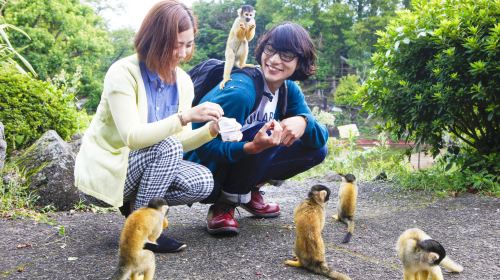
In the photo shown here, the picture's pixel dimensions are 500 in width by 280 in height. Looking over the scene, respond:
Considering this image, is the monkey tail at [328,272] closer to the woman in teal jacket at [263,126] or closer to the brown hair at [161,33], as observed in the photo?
the woman in teal jacket at [263,126]

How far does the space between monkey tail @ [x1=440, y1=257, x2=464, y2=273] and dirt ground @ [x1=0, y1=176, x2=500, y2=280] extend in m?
0.03

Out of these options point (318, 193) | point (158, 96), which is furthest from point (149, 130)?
point (318, 193)

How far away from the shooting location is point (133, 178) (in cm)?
295

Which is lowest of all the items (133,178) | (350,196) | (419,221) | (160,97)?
(419,221)

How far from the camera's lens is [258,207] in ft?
12.6

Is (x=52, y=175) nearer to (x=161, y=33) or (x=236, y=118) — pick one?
(x=236, y=118)

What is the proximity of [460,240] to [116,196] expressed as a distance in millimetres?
2319

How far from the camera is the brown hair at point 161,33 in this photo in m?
2.75

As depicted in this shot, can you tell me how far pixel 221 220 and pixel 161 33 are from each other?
1317 mm

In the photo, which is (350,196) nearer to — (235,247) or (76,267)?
(235,247)

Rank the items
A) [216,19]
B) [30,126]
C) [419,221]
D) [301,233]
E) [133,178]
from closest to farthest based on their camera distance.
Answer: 1. [301,233]
2. [133,178]
3. [419,221]
4. [30,126]
5. [216,19]

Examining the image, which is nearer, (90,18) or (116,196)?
(116,196)

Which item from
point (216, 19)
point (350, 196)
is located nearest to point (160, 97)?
point (350, 196)

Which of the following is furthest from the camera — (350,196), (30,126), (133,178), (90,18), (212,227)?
(90,18)
